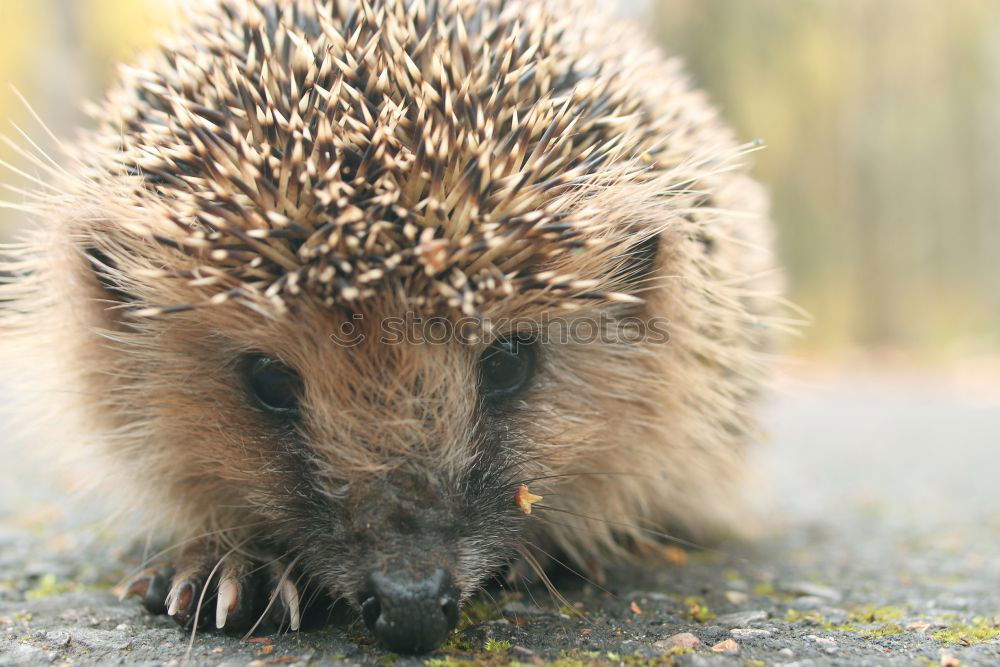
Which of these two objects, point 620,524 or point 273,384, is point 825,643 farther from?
point 273,384

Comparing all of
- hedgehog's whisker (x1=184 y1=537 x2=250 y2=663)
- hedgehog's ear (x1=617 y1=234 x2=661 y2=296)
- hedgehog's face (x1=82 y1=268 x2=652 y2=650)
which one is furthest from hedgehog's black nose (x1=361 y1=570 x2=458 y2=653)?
hedgehog's ear (x1=617 y1=234 x2=661 y2=296)

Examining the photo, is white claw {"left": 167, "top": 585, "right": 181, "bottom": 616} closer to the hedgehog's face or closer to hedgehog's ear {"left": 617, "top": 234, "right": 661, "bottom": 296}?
the hedgehog's face

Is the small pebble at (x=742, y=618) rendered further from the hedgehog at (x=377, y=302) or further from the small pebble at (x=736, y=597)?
the hedgehog at (x=377, y=302)

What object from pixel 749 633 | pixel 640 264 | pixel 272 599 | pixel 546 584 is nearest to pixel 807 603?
pixel 749 633

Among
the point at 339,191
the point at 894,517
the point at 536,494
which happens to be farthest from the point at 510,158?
the point at 894,517

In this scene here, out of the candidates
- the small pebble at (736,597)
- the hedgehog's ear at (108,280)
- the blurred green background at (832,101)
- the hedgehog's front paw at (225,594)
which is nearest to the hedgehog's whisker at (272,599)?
the hedgehog's front paw at (225,594)
